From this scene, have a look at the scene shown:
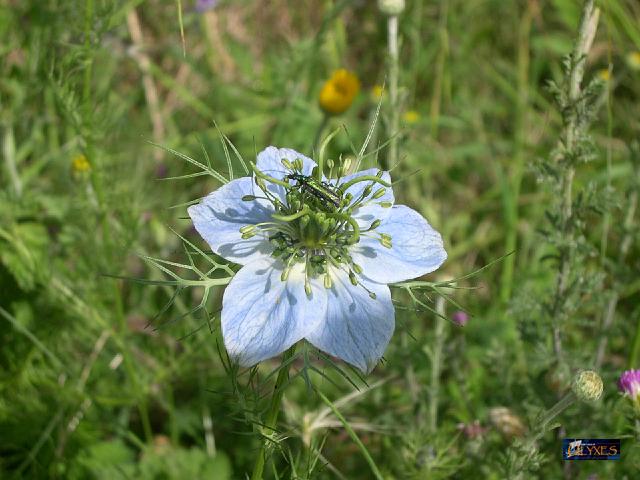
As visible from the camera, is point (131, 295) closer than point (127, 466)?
No

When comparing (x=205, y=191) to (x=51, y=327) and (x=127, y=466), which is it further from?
(x=127, y=466)

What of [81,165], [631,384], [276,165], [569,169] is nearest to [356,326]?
[276,165]

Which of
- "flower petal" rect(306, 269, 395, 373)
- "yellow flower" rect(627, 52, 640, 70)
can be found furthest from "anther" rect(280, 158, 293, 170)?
"yellow flower" rect(627, 52, 640, 70)

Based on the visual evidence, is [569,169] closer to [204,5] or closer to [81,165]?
[81,165]

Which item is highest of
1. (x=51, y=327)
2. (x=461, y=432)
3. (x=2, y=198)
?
(x=2, y=198)

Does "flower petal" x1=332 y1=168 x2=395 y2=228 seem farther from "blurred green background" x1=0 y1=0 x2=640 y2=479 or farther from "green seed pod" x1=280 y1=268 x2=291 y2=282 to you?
"green seed pod" x1=280 y1=268 x2=291 y2=282

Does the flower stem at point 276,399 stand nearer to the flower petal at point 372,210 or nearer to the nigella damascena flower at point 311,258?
the nigella damascena flower at point 311,258

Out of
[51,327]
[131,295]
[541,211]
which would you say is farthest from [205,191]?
[541,211]
